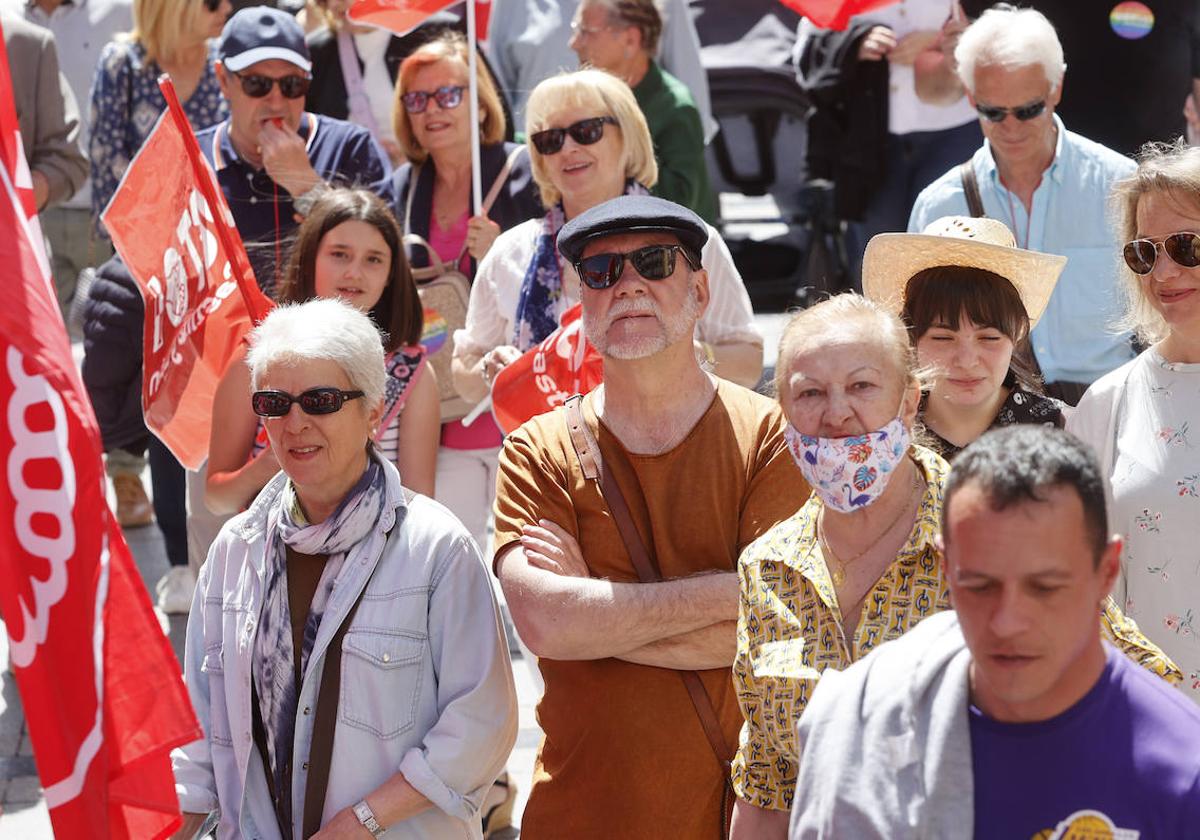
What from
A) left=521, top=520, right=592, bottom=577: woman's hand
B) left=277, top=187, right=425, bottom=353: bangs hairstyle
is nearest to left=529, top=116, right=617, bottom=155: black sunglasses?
left=277, top=187, right=425, bottom=353: bangs hairstyle

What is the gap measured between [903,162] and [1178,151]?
10.9 feet

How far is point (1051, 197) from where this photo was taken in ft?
18.5

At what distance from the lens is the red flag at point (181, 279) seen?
5.29m

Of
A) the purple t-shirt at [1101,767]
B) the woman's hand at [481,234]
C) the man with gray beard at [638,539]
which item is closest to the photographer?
the purple t-shirt at [1101,767]

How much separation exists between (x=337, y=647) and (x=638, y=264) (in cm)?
105

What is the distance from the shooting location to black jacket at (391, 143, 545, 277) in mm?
6391

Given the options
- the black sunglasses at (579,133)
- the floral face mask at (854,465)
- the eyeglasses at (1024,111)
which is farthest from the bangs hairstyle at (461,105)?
the floral face mask at (854,465)

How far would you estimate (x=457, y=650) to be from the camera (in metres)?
3.75

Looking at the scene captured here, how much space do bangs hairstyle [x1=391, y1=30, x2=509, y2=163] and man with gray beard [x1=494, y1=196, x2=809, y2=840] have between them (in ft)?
8.67

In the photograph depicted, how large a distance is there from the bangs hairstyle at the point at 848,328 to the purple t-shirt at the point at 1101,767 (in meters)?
0.92

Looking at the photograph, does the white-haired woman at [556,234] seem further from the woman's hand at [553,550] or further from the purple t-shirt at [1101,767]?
the purple t-shirt at [1101,767]

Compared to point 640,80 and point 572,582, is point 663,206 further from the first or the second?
point 640,80

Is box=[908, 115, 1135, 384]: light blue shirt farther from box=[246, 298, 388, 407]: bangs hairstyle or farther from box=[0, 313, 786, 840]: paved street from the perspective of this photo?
box=[246, 298, 388, 407]: bangs hairstyle

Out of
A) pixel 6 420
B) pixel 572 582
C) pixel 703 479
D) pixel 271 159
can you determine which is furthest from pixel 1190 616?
pixel 271 159
